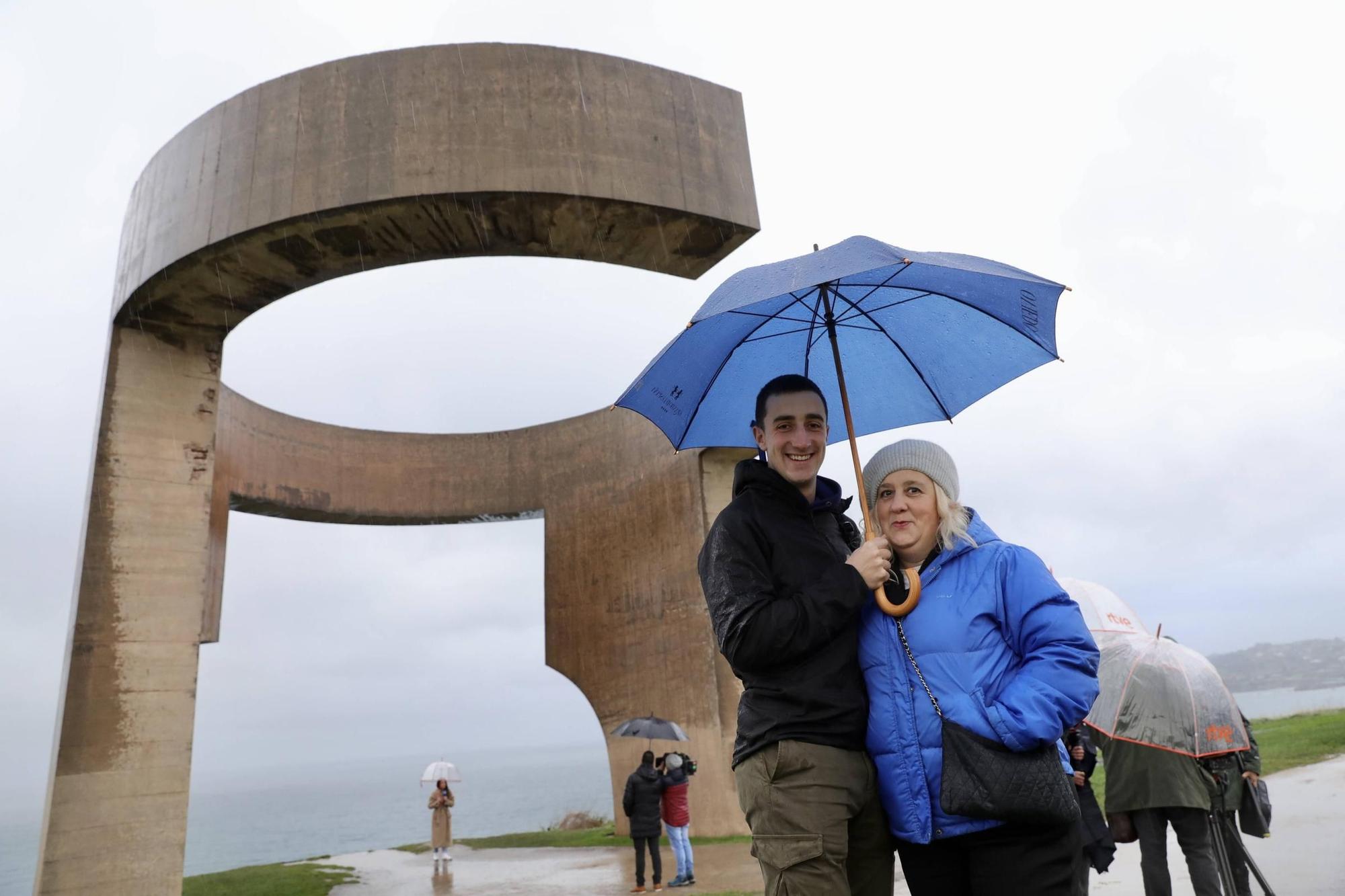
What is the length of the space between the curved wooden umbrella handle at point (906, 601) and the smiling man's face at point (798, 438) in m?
0.43

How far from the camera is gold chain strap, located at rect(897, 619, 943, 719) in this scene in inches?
86.0

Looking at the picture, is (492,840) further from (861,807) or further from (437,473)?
(861,807)

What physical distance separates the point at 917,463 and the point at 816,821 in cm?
96

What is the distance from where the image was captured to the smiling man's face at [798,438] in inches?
103

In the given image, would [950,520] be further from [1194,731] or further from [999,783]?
[1194,731]

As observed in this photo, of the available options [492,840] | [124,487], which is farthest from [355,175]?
[492,840]

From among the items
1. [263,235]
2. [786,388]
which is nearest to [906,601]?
[786,388]

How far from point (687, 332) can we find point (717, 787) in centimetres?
1041

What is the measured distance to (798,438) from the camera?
2.62 meters

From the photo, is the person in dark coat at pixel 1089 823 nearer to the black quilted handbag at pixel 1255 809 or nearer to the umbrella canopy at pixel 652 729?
the black quilted handbag at pixel 1255 809

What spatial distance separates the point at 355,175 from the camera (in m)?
6.55

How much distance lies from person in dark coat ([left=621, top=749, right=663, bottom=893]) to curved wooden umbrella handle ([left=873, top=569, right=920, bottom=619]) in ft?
23.4

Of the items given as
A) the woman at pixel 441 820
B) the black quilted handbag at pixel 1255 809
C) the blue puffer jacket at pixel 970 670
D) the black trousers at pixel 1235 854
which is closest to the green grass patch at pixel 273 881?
the woman at pixel 441 820

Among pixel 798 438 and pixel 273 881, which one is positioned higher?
pixel 798 438
